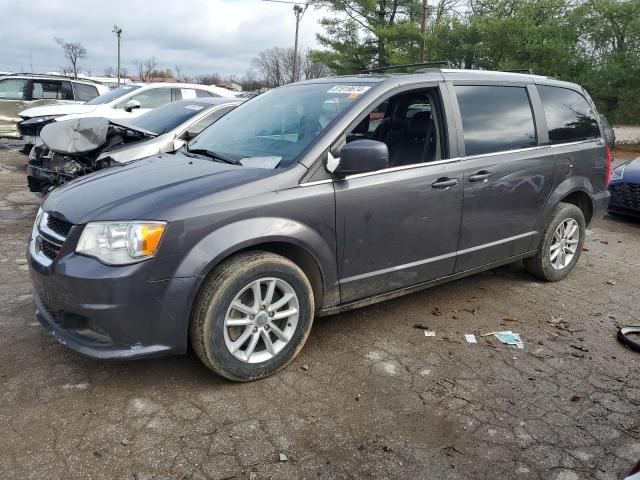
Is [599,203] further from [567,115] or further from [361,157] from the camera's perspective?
[361,157]

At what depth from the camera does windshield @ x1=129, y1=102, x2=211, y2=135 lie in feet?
21.4

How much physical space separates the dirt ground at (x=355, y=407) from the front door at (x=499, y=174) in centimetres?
63

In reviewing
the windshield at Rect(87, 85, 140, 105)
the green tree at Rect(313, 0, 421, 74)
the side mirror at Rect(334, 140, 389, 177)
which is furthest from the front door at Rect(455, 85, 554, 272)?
the green tree at Rect(313, 0, 421, 74)

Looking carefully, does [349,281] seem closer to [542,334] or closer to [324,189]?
[324,189]

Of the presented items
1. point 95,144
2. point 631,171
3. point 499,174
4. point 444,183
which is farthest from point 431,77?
point 631,171

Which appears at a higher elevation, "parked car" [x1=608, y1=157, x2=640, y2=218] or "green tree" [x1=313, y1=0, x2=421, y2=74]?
"green tree" [x1=313, y1=0, x2=421, y2=74]

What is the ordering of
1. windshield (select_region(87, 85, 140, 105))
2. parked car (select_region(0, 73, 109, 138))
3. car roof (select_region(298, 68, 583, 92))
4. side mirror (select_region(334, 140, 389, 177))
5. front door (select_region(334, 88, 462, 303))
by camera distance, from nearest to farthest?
side mirror (select_region(334, 140, 389, 177)), front door (select_region(334, 88, 462, 303)), car roof (select_region(298, 68, 583, 92)), windshield (select_region(87, 85, 140, 105)), parked car (select_region(0, 73, 109, 138))

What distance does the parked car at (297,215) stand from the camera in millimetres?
2666

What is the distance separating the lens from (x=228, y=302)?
2.82 metres

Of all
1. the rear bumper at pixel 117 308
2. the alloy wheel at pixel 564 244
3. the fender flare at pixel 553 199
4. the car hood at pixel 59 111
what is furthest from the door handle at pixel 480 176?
the car hood at pixel 59 111

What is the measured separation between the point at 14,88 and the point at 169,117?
9.63 m

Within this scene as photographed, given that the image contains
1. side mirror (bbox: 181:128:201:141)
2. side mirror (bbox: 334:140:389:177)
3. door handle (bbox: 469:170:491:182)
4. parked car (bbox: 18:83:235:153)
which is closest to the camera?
side mirror (bbox: 334:140:389:177)

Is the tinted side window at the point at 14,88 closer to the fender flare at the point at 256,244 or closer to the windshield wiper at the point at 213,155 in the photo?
the windshield wiper at the point at 213,155

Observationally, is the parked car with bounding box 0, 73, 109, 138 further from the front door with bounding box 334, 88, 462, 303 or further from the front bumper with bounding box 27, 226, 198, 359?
the front bumper with bounding box 27, 226, 198, 359
